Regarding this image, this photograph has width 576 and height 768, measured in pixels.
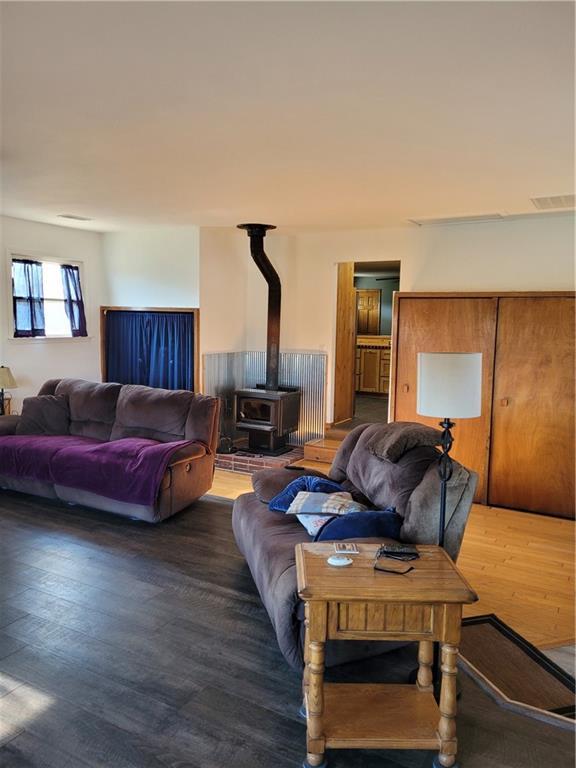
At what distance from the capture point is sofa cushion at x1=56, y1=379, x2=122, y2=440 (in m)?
4.93

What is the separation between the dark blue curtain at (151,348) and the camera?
6.24m

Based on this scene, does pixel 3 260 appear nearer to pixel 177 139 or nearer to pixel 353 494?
pixel 177 139

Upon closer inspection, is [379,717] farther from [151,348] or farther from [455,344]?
[151,348]

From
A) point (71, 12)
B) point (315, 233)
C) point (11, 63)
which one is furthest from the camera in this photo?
point (315, 233)

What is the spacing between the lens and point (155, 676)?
2.33 meters

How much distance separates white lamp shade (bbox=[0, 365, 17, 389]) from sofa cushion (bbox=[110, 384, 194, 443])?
4.16 ft

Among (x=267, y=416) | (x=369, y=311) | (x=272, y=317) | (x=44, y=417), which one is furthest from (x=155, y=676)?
(x=369, y=311)

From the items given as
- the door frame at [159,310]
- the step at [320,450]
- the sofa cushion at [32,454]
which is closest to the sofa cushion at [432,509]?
the sofa cushion at [32,454]

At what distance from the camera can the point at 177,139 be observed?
115 inches

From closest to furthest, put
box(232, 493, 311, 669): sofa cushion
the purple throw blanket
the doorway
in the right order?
1. box(232, 493, 311, 669): sofa cushion
2. the purple throw blanket
3. the doorway

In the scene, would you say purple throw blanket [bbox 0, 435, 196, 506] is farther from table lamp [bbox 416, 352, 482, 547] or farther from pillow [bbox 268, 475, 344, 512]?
table lamp [bbox 416, 352, 482, 547]

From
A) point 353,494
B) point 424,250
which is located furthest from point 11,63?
point 424,250

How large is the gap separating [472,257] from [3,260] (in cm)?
477

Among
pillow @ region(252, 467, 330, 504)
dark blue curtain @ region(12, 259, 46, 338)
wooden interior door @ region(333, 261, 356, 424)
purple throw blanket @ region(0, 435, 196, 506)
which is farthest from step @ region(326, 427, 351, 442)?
dark blue curtain @ region(12, 259, 46, 338)
